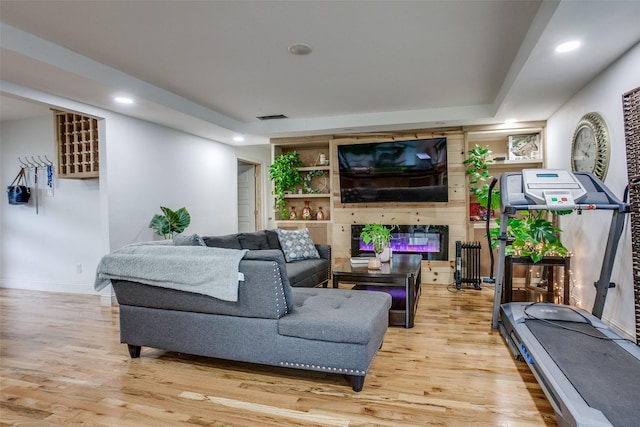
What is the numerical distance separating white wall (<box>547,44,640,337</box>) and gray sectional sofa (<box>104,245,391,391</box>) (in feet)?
6.68

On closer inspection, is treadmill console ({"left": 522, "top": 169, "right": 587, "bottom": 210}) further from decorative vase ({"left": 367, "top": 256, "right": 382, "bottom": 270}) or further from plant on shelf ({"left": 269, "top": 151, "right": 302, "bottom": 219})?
plant on shelf ({"left": 269, "top": 151, "right": 302, "bottom": 219})

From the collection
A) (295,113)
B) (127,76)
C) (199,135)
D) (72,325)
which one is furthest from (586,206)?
(199,135)

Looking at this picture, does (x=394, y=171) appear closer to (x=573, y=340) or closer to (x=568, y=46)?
(x=568, y=46)

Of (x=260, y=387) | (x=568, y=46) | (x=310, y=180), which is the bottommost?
(x=260, y=387)

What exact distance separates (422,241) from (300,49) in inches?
139

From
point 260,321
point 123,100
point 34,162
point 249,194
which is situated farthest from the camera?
point 249,194

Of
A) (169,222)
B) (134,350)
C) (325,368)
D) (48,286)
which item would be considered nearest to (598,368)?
(325,368)

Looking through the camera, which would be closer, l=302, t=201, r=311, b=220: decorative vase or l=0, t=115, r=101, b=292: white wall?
l=0, t=115, r=101, b=292: white wall

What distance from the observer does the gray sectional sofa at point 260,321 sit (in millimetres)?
2174

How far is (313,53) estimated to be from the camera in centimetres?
325

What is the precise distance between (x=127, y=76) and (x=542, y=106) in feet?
15.1

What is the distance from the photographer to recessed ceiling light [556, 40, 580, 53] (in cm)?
262

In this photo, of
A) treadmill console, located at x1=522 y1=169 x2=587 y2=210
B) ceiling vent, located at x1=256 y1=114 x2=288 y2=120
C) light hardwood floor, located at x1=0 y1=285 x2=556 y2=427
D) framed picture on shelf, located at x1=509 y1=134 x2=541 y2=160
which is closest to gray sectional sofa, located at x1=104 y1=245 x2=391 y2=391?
light hardwood floor, located at x1=0 y1=285 x2=556 y2=427

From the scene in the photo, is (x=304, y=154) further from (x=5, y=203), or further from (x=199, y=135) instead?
(x=5, y=203)
